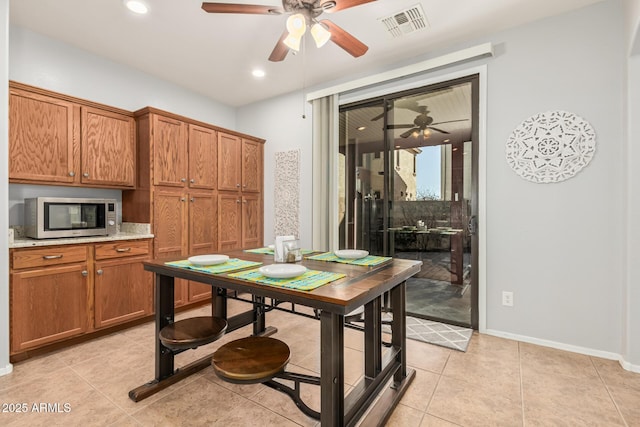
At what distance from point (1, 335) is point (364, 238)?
3200 mm

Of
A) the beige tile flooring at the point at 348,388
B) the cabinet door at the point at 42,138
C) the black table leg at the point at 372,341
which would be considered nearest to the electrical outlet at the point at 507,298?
the beige tile flooring at the point at 348,388

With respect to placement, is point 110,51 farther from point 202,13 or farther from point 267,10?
point 267,10

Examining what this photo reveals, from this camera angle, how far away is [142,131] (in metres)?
3.08

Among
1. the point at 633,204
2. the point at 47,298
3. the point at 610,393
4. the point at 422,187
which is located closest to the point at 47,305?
the point at 47,298

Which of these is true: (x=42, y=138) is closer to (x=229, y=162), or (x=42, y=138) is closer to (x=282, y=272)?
(x=229, y=162)

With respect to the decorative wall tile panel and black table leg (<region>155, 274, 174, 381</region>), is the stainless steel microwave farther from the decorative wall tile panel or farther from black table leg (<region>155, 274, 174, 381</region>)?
the decorative wall tile panel

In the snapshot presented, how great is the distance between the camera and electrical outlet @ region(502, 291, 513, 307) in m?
2.62

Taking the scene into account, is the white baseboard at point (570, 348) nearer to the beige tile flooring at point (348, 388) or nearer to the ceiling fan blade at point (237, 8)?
the beige tile flooring at point (348, 388)

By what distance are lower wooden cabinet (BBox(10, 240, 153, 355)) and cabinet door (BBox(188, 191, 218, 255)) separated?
1.73 feet

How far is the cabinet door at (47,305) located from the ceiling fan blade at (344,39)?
2762mm

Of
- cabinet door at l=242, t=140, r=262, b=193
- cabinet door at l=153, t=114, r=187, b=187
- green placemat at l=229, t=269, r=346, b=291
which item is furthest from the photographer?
cabinet door at l=242, t=140, r=262, b=193

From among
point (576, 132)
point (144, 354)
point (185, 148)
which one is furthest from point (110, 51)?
point (576, 132)

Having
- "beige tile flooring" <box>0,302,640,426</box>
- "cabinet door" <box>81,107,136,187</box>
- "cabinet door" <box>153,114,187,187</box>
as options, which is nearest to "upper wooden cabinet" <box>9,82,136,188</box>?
"cabinet door" <box>81,107,136,187</box>

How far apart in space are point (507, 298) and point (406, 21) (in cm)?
255
